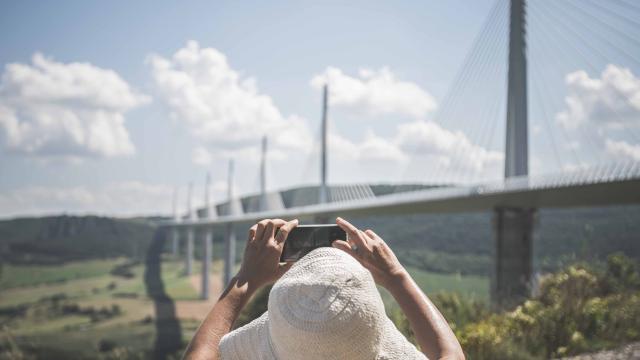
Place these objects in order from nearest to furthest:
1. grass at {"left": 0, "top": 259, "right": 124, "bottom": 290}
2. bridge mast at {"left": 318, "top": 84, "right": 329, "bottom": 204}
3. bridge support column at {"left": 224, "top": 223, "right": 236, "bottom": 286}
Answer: bridge mast at {"left": 318, "top": 84, "right": 329, "bottom": 204}, bridge support column at {"left": 224, "top": 223, "right": 236, "bottom": 286}, grass at {"left": 0, "top": 259, "right": 124, "bottom": 290}

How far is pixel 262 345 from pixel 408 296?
0.37 meters

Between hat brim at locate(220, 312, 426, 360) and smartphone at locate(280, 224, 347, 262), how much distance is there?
0.73 feet

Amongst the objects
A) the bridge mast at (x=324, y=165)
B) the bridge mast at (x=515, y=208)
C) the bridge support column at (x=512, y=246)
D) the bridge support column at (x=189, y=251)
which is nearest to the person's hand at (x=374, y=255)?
the bridge mast at (x=515, y=208)

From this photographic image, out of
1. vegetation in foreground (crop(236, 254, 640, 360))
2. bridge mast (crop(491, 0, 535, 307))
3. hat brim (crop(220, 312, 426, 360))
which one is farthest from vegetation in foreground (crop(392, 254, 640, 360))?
bridge mast (crop(491, 0, 535, 307))

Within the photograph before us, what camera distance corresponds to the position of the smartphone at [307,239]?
5.60ft

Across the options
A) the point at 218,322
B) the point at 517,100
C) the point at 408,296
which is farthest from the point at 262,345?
the point at 517,100

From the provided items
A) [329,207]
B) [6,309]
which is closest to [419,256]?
[329,207]

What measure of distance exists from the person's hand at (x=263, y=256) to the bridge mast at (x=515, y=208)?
55.9ft

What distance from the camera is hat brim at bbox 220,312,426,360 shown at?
1473mm

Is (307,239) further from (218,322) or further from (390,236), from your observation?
(390,236)

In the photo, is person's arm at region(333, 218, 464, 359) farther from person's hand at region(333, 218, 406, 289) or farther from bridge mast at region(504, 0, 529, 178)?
bridge mast at region(504, 0, 529, 178)

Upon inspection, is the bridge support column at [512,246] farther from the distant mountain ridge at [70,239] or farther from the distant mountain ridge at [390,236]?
the distant mountain ridge at [70,239]

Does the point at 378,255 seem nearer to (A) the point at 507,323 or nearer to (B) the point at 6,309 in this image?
(A) the point at 507,323

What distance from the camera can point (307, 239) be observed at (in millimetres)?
1718
